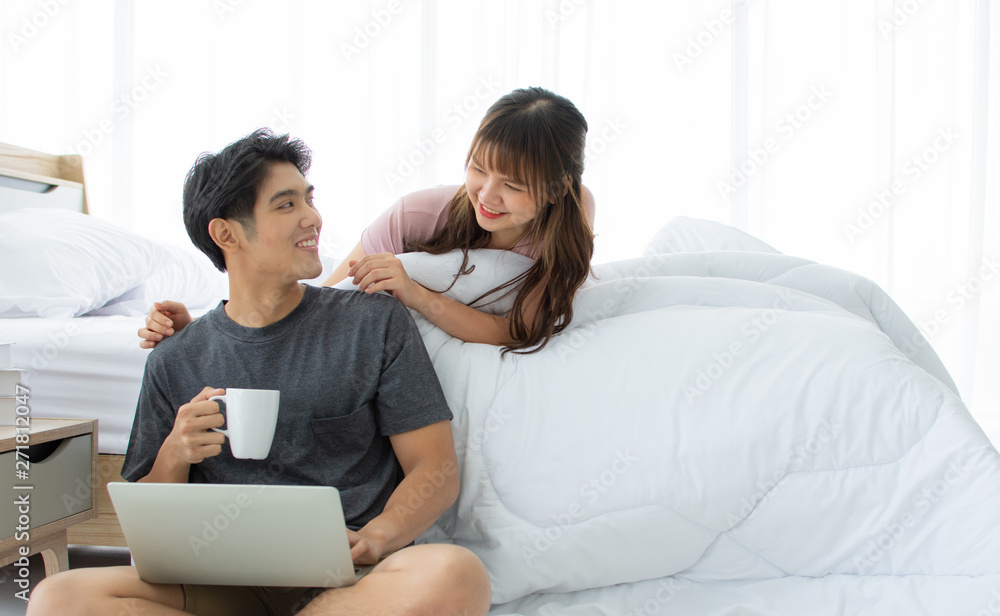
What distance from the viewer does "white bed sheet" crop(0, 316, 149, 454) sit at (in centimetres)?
144

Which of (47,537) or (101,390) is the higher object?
(101,390)

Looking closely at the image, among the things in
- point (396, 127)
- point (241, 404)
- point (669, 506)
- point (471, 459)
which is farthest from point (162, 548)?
point (396, 127)

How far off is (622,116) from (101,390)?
246cm

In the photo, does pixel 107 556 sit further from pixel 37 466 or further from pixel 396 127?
pixel 396 127

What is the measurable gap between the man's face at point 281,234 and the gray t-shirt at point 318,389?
3.0 inches

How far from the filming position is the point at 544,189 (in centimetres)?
135

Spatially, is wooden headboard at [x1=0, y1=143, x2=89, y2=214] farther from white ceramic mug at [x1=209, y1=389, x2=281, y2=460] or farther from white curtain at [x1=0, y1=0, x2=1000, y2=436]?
white ceramic mug at [x1=209, y1=389, x2=281, y2=460]

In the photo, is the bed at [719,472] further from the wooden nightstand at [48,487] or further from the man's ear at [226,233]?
the wooden nightstand at [48,487]

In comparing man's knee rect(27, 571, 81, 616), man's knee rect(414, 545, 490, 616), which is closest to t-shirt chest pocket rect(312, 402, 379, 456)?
man's knee rect(414, 545, 490, 616)

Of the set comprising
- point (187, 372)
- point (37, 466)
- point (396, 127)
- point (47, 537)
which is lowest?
point (47, 537)

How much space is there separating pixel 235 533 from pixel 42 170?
7.79ft

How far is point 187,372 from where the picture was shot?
3.86ft

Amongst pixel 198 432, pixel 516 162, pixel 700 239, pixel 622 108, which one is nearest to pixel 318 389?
pixel 198 432

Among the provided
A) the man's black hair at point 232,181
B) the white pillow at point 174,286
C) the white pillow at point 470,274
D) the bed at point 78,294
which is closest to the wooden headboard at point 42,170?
the bed at point 78,294
